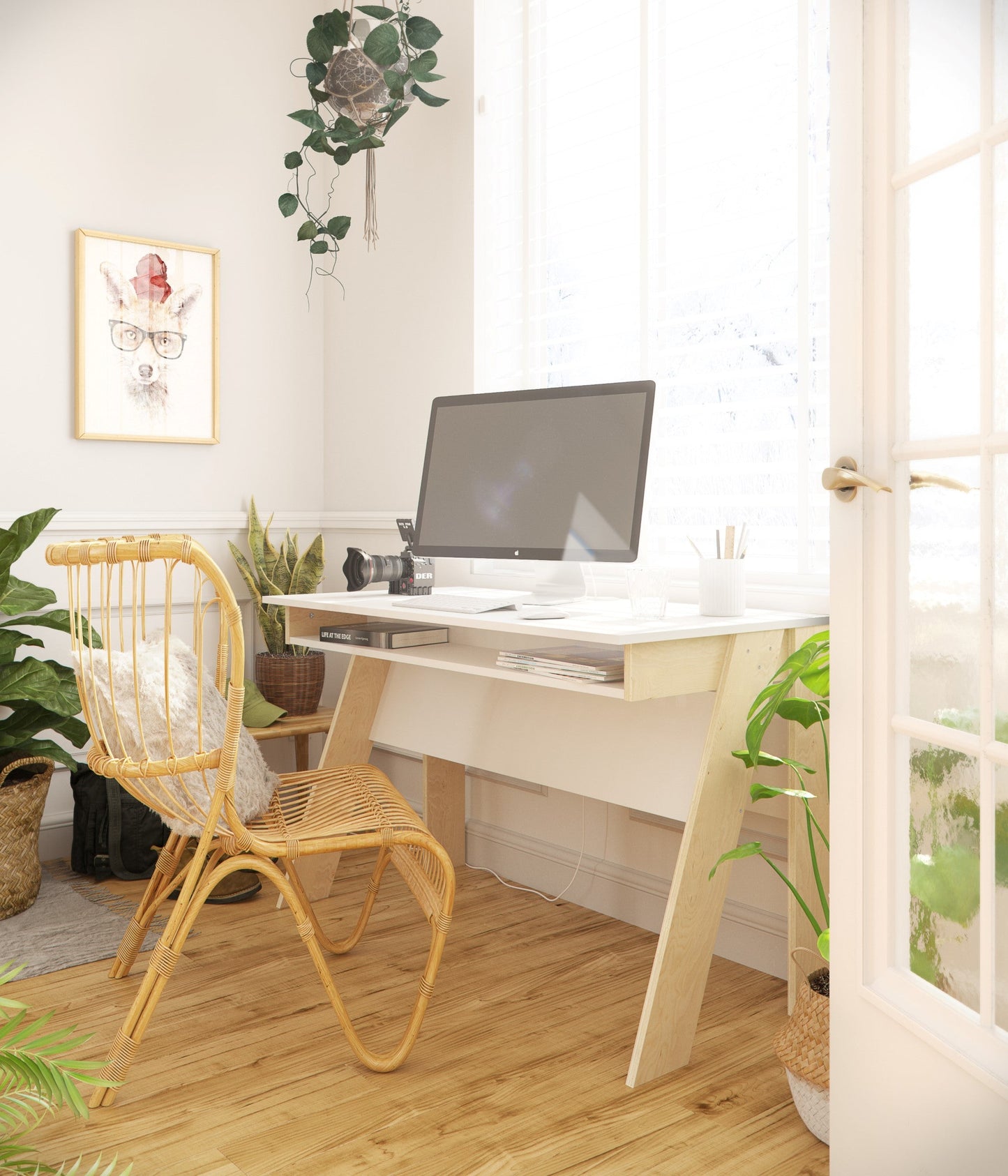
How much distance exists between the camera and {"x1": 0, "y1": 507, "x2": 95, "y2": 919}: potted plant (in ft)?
8.64

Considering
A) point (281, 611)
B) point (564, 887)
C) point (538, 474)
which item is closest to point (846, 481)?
point (538, 474)

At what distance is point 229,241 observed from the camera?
3451 mm

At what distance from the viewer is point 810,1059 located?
5.57 feet

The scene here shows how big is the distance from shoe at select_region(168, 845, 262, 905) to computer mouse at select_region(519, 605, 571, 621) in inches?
45.4

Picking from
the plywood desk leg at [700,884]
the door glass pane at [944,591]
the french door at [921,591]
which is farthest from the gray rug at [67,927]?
the door glass pane at [944,591]

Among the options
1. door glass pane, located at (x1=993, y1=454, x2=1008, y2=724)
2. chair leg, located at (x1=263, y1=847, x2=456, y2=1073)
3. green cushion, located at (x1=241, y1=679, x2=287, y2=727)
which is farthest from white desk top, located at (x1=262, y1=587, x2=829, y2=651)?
green cushion, located at (x1=241, y1=679, x2=287, y2=727)

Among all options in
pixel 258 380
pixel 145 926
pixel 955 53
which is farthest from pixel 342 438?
pixel 955 53

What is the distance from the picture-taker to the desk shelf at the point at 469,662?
1.95 m

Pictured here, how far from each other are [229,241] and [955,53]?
2639 millimetres

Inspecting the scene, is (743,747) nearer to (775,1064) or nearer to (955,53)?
(775,1064)

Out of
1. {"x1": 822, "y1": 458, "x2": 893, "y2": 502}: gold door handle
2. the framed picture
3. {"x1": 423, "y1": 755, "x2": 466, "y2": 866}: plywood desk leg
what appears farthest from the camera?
the framed picture

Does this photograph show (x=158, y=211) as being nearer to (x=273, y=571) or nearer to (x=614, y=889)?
(x=273, y=571)

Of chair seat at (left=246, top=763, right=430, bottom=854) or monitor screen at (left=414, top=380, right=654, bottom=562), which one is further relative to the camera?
monitor screen at (left=414, top=380, right=654, bottom=562)

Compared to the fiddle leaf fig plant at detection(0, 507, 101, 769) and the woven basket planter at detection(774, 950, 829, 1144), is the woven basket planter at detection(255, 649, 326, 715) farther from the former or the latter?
the woven basket planter at detection(774, 950, 829, 1144)
